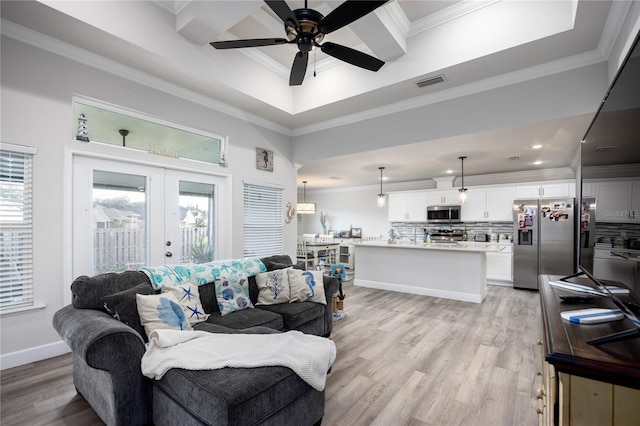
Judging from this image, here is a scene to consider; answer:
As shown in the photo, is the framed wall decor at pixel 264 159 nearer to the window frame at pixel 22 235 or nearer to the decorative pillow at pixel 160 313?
the window frame at pixel 22 235

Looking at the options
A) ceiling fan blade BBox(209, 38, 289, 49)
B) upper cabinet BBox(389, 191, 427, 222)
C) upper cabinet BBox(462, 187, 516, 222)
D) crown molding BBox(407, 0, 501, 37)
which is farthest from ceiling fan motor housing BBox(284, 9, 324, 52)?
upper cabinet BBox(389, 191, 427, 222)

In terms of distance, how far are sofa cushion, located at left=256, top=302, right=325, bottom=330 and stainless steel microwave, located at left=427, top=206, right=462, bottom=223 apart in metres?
5.04

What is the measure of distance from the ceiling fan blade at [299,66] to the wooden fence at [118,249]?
244cm

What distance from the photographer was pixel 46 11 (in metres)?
2.43

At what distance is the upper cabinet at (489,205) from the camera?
645cm

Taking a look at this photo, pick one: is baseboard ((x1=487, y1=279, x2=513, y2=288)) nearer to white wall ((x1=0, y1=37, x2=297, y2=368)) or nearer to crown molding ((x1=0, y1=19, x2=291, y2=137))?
crown molding ((x1=0, y1=19, x2=291, y2=137))

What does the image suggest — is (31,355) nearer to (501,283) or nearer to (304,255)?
(304,255)

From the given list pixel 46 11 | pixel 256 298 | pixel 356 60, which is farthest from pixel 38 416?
pixel 356 60

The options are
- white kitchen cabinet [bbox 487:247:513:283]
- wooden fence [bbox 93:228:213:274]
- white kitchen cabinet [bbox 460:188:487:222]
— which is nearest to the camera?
wooden fence [bbox 93:228:213:274]

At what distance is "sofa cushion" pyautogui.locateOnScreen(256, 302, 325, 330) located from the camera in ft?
9.26

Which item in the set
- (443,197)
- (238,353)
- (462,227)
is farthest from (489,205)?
(238,353)

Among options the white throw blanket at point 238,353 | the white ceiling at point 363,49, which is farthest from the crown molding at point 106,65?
the white throw blanket at point 238,353

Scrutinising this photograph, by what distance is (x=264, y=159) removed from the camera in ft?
16.2

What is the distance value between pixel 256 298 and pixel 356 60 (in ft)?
8.20
